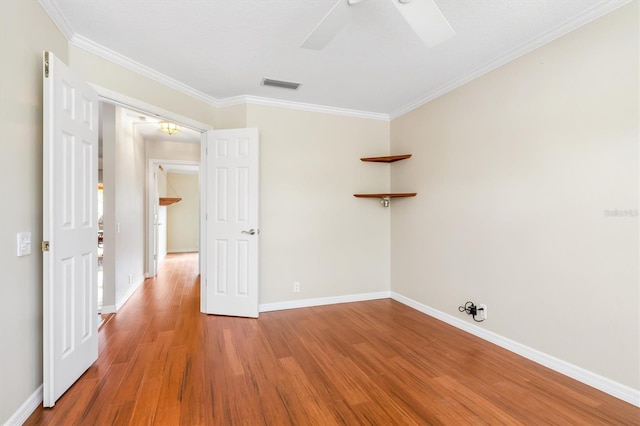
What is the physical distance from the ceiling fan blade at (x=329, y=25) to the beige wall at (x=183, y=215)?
821cm

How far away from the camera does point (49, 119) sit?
1.81 m

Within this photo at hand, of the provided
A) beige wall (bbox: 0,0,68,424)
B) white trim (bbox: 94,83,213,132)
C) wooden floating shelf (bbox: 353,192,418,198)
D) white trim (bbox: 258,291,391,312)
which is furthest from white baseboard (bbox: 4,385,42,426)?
wooden floating shelf (bbox: 353,192,418,198)

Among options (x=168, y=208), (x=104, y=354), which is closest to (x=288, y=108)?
(x=104, y=354)

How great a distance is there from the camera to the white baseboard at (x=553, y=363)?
194cm

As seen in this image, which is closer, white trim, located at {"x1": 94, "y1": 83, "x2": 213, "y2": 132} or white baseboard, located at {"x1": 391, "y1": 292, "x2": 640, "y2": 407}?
white baseboard, located at {"x1": 391, "y1": 292, "x2": 640, "y2": 407}

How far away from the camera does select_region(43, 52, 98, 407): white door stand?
5.95 feet

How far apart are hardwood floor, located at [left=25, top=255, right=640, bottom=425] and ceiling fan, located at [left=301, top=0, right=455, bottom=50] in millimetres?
2260

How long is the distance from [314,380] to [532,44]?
315cm

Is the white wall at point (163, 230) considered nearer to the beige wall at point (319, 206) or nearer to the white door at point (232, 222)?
the white door at point (232, 222)

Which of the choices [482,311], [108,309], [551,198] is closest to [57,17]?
[108,309]

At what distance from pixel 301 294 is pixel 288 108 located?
7.85 feet

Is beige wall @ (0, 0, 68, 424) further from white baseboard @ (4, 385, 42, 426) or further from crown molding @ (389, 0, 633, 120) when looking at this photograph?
crown molding @ (389, 0, 633, 120)

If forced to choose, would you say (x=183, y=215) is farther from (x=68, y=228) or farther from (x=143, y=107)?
(x=68, y=228)

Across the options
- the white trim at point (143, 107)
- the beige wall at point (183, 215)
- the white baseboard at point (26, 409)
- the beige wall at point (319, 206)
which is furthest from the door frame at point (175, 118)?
the beige wall at point (183, 215)
